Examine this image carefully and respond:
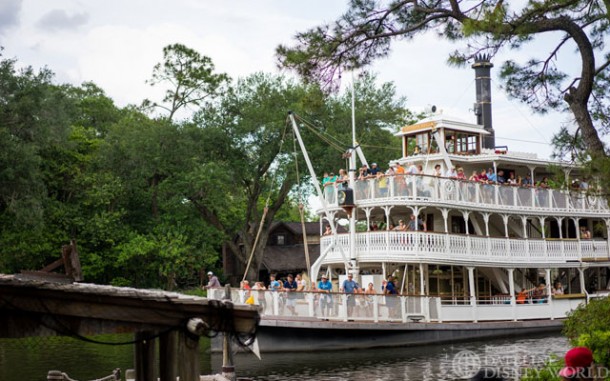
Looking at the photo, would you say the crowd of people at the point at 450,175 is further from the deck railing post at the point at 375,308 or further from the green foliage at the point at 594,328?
the green foliage at the point at 594,328

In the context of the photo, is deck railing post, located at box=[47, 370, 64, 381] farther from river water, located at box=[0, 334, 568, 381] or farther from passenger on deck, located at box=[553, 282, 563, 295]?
passenger on deck, located at box=[553, 282, 563, 295]

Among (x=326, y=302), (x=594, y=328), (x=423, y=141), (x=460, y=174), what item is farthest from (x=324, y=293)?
(x=594, y=328)

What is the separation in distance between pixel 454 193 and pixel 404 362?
7.19 meters

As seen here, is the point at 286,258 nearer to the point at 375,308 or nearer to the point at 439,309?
the point at 439,309

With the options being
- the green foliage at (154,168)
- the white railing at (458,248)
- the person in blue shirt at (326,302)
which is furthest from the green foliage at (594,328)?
the green foliage at (154,168)

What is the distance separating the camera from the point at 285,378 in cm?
2027

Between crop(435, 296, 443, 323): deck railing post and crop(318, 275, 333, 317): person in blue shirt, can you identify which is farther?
crop(435, 296, 443, 323): deck railing post

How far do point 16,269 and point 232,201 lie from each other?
14.6m

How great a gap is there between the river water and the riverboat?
828mm

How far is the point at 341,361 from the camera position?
23.5 meters

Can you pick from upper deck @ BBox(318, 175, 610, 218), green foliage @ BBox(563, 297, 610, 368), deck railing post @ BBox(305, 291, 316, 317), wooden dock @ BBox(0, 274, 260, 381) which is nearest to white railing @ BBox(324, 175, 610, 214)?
upper deck @ BBox(318, 175, 610, 218)

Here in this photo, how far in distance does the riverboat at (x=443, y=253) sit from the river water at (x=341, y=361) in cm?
83

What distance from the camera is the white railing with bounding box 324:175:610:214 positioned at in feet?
89.7

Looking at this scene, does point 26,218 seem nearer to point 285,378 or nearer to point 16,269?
point 16,269
